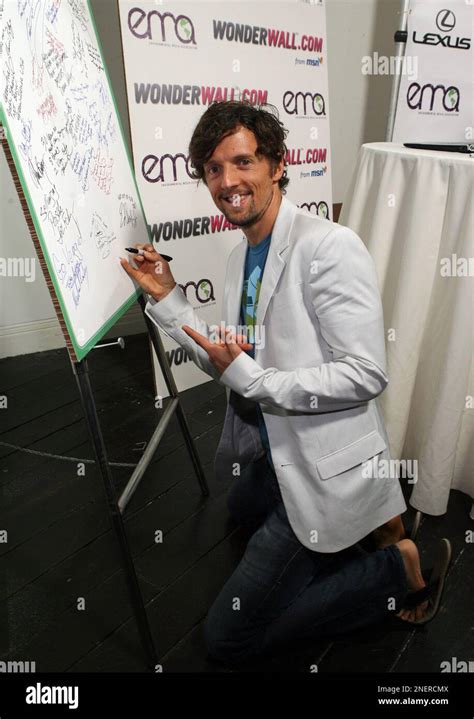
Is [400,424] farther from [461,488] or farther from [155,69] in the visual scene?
[155,69]

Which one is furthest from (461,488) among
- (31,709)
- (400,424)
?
(31,709)

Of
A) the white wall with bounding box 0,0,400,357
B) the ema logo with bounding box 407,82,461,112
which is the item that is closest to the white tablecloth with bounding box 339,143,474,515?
the ema logo with bounding box 407,82,461,112

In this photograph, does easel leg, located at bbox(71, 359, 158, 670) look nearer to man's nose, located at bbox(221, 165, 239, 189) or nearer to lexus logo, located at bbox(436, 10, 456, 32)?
man's nose, located at bbox(221, 165, 239, 189)

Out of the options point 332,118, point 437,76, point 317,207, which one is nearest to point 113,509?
point 317,207

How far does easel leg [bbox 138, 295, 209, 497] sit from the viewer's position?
1763mm

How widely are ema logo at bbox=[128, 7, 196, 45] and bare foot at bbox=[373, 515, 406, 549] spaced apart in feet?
6.29

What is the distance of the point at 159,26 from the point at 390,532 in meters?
1.99

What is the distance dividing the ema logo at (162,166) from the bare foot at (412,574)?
1587mm

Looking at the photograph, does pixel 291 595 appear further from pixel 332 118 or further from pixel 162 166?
pixel 332 118

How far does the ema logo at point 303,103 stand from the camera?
2.91 metres

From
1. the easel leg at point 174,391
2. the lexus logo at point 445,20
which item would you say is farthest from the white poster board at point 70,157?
the lexus logo at point 445,20

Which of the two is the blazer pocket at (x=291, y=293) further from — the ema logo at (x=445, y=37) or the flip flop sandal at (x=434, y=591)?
the ema logo at (x=445, y=37)

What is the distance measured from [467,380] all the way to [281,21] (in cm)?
201
